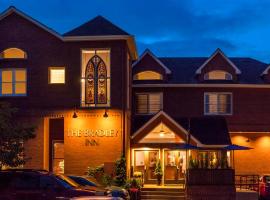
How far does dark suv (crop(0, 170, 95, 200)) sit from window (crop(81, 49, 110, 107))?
41.1 feet

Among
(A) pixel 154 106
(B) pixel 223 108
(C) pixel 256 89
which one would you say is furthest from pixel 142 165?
(C) pixel 256 89

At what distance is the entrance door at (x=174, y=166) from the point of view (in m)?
37.2

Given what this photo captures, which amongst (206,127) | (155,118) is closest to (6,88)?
(155,118)

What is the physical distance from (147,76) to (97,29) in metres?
8.36

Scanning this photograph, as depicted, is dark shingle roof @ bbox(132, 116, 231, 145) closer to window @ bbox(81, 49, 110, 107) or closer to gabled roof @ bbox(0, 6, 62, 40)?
window @ bbox(81, 49, 110, 107)

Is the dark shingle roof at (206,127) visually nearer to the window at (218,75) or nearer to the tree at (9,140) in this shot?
the window at (218,75)

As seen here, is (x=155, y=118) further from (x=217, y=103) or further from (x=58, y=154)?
(x=217, y=103)

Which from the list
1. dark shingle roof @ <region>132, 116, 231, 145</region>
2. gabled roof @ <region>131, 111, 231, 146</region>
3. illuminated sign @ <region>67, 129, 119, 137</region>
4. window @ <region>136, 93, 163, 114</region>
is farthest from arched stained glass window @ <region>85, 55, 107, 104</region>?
window @ <region>136, 93, 163, 114</region>

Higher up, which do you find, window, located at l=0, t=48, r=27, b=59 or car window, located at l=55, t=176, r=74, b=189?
window, located at l=0, t=48, r=27, b=59

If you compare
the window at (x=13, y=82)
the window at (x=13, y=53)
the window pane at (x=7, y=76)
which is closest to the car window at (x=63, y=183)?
the window at (x=13, y=82)

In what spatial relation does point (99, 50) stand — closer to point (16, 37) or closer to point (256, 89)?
point (16, 37)

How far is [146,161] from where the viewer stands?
37.8 metres

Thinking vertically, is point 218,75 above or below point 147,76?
above

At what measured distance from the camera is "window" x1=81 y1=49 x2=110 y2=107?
33.5 m
